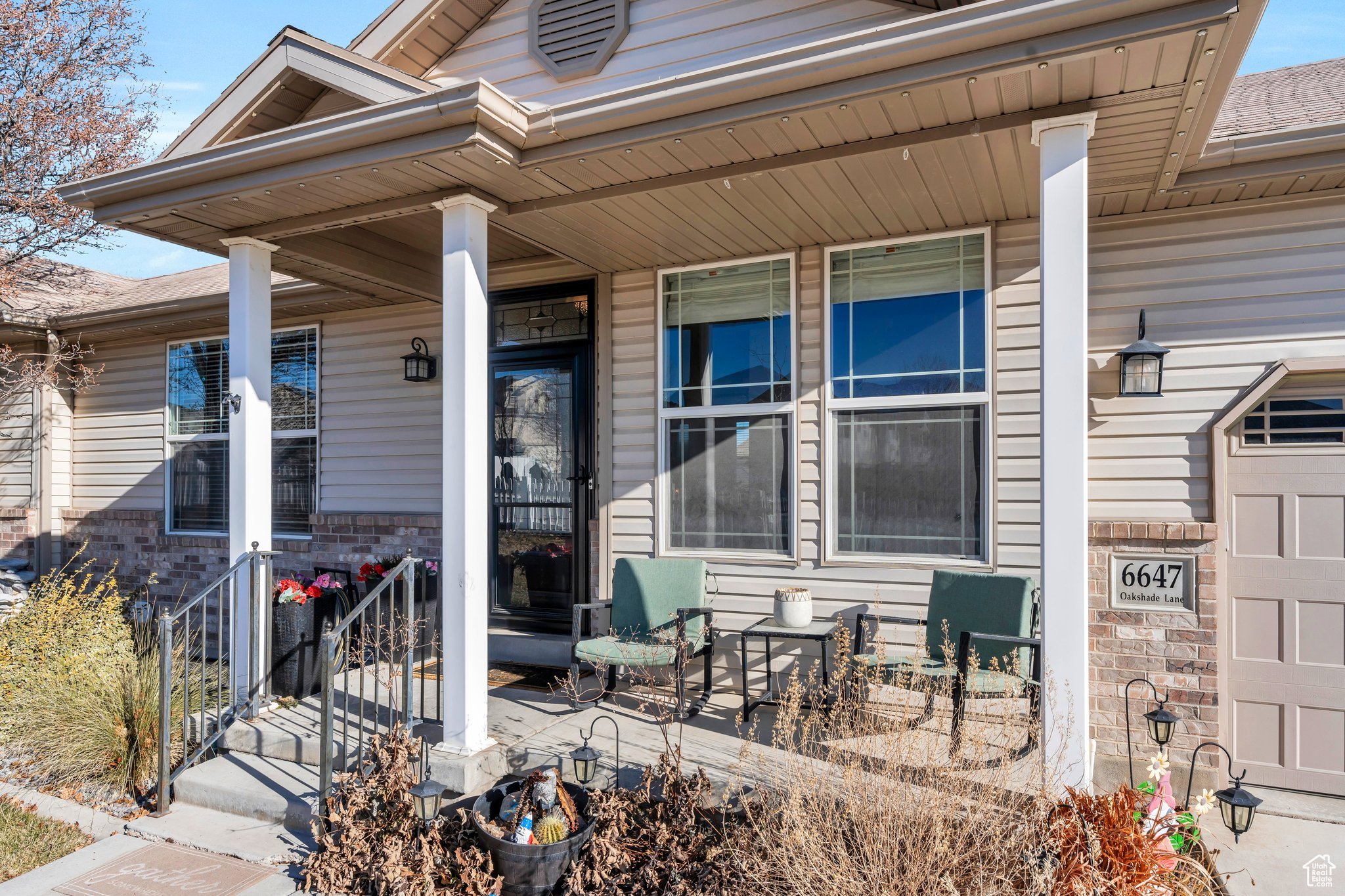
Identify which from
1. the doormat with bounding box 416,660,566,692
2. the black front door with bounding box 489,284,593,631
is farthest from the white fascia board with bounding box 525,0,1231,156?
the doormat with bounding box 416,660,566,692

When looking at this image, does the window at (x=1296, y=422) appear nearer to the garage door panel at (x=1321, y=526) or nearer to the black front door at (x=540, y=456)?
the garage door panel at (x=1321, y=526)

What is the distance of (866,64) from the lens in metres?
2.61

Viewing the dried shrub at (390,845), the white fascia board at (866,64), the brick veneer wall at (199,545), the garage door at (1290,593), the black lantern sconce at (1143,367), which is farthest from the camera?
the brick veneer wall at (199,545)

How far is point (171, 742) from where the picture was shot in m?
3.81

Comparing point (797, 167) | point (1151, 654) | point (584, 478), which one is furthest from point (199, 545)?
point (1151, 654)

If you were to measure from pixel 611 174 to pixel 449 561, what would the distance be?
6.05ft

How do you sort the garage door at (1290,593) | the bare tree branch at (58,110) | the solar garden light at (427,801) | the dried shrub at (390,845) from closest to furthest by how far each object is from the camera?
the dried shrub at (390,845) < the solar garden light at (427,801) < the garage door at (1290,593) < the bare tree branch at (58,110)

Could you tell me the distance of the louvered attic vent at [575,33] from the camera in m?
4.07

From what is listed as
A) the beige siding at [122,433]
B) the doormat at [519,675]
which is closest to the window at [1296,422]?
the doormat at [519,675]

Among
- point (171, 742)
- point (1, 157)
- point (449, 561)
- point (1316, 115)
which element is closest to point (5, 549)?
point (1, 157)

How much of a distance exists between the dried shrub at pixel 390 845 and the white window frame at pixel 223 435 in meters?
3.80

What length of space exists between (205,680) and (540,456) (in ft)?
7.77

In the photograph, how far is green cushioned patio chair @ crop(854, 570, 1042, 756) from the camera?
3150 mm

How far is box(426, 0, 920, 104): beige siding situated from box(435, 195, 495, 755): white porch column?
3.92ft
